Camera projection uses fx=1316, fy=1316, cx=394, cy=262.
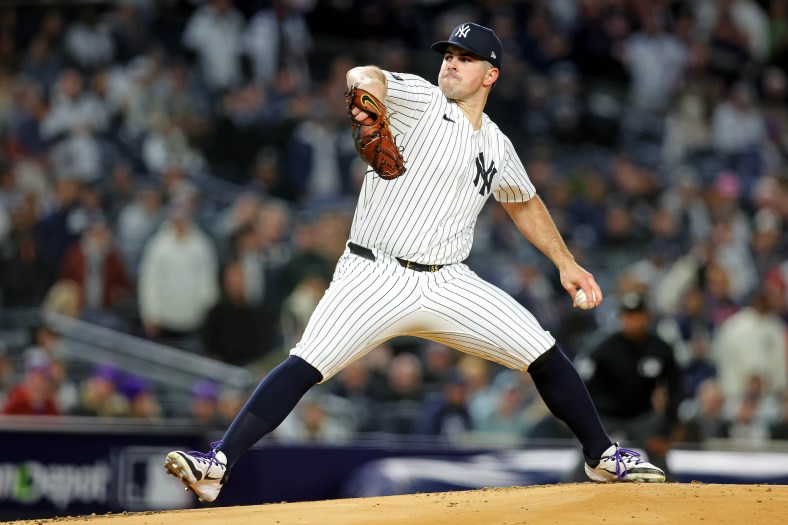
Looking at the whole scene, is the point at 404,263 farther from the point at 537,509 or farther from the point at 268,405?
the point at 537,509

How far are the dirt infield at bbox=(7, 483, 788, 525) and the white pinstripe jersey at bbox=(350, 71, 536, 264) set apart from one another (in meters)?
0.97

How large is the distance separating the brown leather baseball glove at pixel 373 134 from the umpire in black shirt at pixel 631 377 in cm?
373

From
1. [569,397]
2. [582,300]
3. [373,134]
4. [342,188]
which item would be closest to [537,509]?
[569,397]

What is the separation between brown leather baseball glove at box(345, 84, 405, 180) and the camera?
464cm

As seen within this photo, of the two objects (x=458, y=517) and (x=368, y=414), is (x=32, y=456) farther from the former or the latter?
(x=458, y=517)

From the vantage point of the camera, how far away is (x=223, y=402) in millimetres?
9828

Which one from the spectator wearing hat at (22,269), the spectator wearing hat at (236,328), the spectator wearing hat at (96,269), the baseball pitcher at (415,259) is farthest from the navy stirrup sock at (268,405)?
the spectator wearing hat at (22,269)

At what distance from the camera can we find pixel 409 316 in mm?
5020

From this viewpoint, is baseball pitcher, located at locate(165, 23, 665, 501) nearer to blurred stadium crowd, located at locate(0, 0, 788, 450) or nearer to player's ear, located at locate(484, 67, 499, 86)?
player's ear, located at locate(484, 67, 499, 86)

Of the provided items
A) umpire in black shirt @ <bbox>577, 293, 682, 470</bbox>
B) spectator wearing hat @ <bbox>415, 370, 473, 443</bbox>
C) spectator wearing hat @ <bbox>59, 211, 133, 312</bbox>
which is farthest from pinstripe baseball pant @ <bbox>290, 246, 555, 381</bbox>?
spectator wearing hat @ <bbox>59, 211, 133, 312</bbox>

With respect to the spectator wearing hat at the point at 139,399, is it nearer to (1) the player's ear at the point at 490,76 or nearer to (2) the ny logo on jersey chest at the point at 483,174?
(2) the ny logo on jersey chest at the point at 483,174

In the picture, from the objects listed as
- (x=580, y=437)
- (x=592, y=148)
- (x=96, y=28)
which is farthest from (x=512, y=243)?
(x=580, y=437)

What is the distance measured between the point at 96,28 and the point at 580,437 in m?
9.21

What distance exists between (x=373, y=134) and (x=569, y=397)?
149 centimetres
